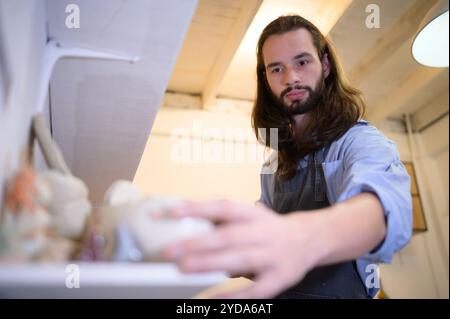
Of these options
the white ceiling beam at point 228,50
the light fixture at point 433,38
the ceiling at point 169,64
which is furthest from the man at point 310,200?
the white ceiling beam at point 228,50

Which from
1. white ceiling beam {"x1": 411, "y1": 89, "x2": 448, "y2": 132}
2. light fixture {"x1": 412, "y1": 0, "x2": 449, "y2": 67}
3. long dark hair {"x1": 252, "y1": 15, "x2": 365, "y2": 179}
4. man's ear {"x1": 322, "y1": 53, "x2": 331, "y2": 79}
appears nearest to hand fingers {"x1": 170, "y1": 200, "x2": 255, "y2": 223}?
long dark hair {"x1": 252, "y1": 15, "x2": 365, "y2": 179}

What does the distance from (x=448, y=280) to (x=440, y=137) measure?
3.19 ft

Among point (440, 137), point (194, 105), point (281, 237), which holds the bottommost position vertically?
point (281, 237)

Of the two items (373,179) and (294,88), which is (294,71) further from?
(373,179)

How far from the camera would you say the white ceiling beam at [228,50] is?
170 centimetres

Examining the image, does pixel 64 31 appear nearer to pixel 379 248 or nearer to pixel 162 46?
pixel 162 46

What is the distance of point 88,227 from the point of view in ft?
1.25

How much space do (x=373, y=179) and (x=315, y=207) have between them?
363 mm

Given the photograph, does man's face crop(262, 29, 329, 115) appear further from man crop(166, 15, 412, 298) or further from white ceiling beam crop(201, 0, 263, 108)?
white ceiling beam crop(201, 0, 263, 108)

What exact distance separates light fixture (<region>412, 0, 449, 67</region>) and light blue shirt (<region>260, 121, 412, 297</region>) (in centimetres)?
77

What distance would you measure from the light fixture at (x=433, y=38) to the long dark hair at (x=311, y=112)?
1.59 feet

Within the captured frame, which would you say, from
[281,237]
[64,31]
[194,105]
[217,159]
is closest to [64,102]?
[64,31]

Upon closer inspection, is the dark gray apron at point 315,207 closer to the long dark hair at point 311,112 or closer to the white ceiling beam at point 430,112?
the long dark hair at point 311,112

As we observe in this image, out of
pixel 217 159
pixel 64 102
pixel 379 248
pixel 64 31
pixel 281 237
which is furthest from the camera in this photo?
pixel 217 159
